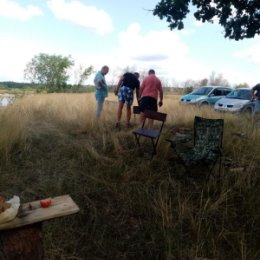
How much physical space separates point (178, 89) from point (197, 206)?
2380 centimetres

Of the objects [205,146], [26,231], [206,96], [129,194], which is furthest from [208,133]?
[206,96]

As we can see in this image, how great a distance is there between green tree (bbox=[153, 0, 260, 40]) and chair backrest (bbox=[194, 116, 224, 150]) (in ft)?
6.15

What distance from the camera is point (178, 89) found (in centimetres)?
2764

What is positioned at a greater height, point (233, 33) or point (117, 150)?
point (233, 33)

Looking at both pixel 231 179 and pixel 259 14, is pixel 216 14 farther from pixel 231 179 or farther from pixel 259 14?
pixel 231 179

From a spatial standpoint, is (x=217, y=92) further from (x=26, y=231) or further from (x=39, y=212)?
(x=26, y=231)

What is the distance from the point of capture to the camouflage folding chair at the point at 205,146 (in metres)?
4.99

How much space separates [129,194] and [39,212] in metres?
2.17

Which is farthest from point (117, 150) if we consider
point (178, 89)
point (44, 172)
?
point (178, 89)

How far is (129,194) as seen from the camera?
15.3 feet

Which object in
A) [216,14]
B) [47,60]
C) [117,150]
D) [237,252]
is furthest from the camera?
[47,60]

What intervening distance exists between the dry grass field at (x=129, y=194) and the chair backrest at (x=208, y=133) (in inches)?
18.4

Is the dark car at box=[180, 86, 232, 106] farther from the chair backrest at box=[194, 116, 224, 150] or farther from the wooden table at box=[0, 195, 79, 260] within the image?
the wooden table at box=[0, 195, 79, 260]

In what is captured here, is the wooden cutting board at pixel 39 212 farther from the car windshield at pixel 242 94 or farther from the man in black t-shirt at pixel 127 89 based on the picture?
the car windshield at pixel 242 94
